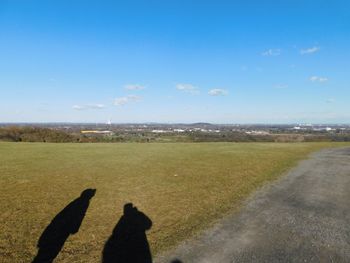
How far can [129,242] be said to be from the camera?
8.02 meters

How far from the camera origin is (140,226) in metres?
9.27

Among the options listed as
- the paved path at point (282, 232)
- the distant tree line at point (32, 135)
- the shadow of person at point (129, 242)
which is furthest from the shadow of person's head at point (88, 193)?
the distant tree line at point (32, 135)

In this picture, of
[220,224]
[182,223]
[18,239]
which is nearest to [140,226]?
[182,223]

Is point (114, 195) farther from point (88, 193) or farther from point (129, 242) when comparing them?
point (129, 242)

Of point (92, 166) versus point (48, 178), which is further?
point (92, 166)

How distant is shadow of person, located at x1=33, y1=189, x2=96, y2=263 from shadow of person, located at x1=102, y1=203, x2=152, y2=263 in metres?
1.19

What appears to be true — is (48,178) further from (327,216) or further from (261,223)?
(327,216)

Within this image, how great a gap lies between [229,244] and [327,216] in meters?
4.28

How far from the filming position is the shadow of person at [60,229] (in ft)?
24.3

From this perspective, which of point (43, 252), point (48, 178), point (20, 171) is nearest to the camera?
point (43, 252)

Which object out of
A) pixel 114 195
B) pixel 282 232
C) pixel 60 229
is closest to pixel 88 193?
pixel 114 195

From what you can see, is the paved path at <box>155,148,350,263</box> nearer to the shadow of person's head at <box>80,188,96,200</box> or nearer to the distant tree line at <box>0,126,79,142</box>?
the shadow of person's head at <box>80,188,96,200</box>

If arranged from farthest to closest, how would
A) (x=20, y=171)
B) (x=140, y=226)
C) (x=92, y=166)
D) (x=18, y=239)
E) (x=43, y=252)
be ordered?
(x=92, y=166) → (x=20, y=171) → (x=140, y=226) → (x=18, y=239) → (x=43, y=252)

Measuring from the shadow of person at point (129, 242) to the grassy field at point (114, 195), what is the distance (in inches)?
8.3
